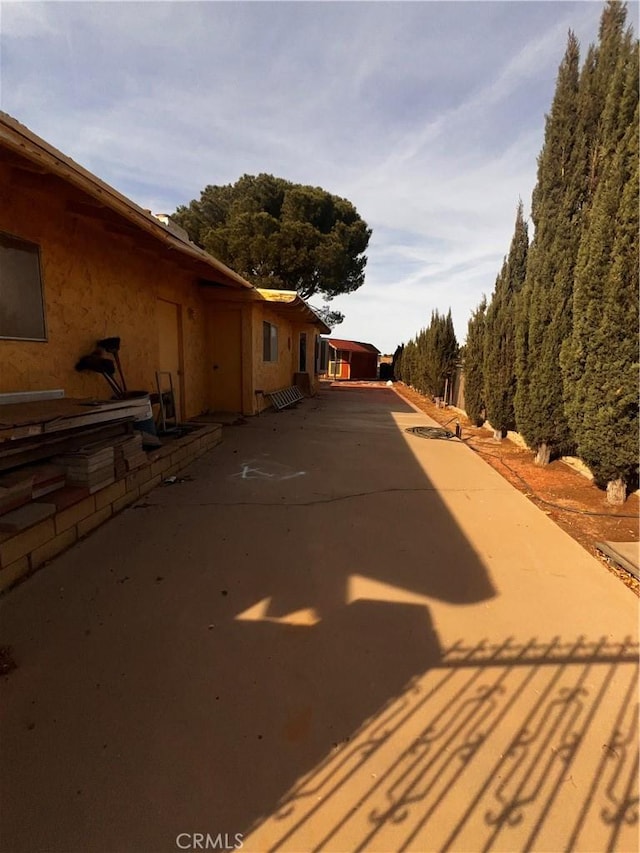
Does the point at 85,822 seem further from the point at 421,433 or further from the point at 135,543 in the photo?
the point at 421,433

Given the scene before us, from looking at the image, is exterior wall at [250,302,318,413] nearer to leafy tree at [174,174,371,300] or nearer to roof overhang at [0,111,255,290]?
roof overhang at [0,111,255,290]

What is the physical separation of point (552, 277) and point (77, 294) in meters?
7.18

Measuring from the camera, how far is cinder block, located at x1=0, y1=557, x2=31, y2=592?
2.67 m

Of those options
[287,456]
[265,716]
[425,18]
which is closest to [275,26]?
[425,18]

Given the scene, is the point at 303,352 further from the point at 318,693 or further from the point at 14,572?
the point at 318,693

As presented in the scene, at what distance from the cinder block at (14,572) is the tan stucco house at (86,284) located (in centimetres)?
187

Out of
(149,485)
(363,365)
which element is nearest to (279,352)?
(149,485)

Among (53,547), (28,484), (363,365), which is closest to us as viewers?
(28,484)

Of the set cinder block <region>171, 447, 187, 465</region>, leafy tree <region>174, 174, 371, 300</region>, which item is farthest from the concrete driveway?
leafy tree <region>174, 174, 371, 300</region>

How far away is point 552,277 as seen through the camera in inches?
264

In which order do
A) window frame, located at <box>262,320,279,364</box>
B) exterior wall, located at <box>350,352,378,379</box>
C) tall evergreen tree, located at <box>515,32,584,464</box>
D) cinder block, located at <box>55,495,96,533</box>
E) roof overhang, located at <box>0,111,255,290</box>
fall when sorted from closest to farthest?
roof overhang, located at <box>0,111,255,290</box>
cinder block, located at <box>55,495,96,533</box>
tall evergreen tree, located at <box>515,32,584,464</box>
window frame, located at <box>262,320,279,364</box>
exterior wall, located at <box>350,352,378,379</box>

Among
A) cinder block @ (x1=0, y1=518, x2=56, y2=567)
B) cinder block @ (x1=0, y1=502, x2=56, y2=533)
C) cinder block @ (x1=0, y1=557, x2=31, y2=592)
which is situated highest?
cinder block @ (x1=0, y1=502, x2=56, y2=533)

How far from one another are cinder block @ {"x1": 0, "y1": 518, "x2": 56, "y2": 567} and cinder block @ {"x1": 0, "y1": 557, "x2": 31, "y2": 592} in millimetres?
33

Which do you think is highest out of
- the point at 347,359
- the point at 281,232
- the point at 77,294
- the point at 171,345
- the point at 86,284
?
the point at 281,232
